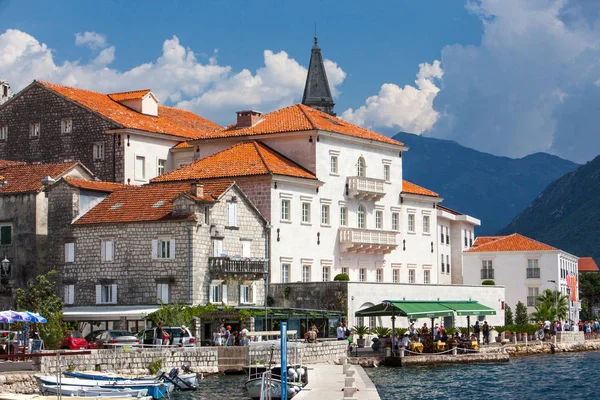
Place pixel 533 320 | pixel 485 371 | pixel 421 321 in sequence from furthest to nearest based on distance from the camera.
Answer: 1. pixel 533 320
2. pixel 421 321
3. pixel 485 371

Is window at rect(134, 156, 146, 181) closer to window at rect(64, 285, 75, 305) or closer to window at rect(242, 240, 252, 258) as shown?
window at rect(64, 285, 75, 305)

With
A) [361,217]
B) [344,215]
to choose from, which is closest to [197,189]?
[344,215]

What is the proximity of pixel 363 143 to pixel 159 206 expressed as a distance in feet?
59.8

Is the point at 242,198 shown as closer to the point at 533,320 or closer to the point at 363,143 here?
the point at 363,143

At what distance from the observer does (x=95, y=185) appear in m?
71.4

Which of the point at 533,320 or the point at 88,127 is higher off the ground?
the point at 88,127

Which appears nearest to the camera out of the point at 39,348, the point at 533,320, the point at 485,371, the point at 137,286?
the point at 39,348

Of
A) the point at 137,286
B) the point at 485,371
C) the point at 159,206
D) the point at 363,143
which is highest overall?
the point at 363,143

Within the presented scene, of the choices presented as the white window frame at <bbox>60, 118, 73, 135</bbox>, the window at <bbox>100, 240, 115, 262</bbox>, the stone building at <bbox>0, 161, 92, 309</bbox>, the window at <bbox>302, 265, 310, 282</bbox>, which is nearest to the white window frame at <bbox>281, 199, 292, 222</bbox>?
the window at <bbox>302, 265, 310, 282</bbox>

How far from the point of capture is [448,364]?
2579 inches

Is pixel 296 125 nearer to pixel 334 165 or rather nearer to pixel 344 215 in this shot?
pixel 334 165

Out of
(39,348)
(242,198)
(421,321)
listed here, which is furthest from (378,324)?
(39,348)

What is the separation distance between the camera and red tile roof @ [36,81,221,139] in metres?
79.4

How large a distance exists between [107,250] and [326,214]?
15.5 meters
